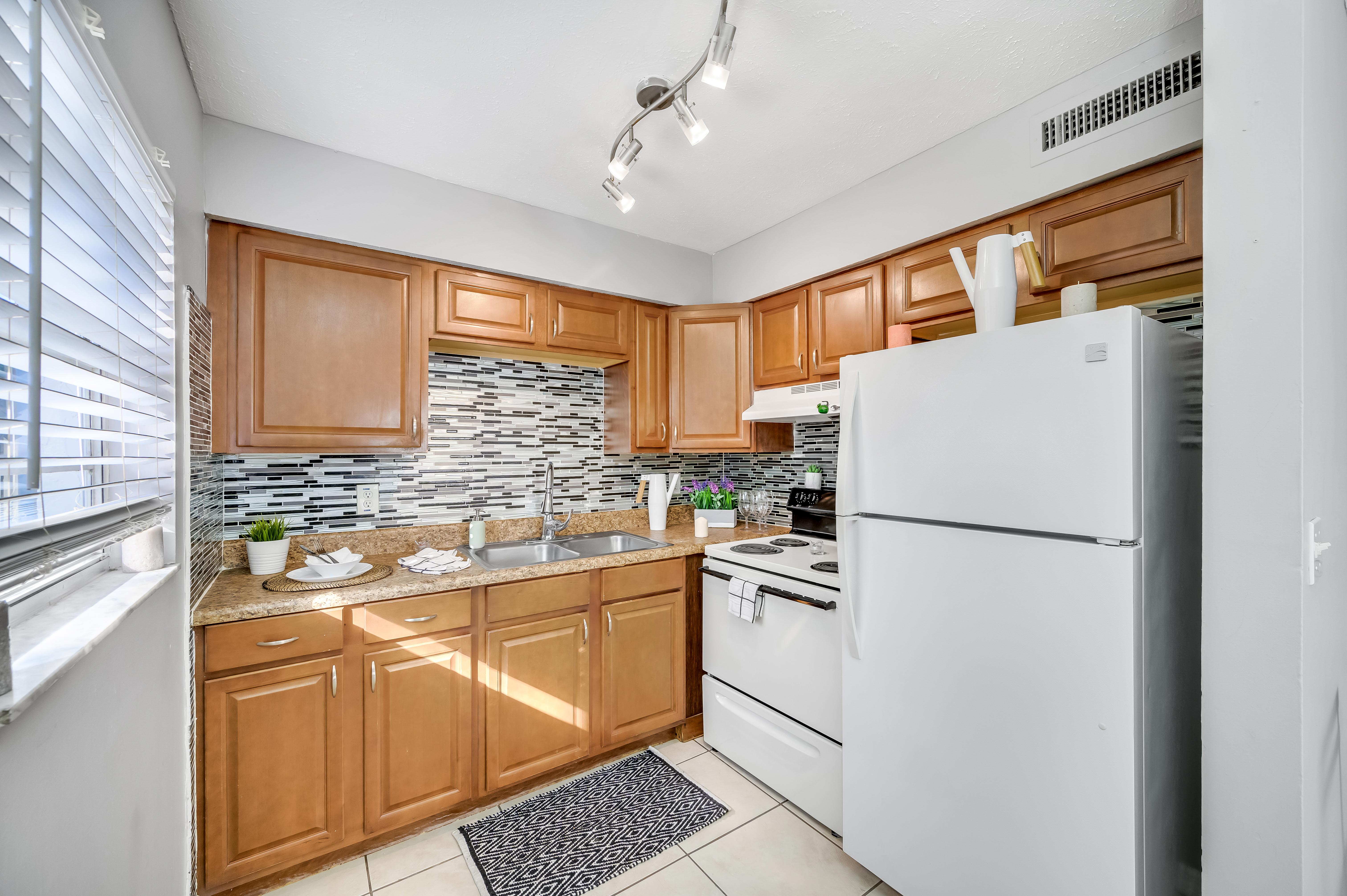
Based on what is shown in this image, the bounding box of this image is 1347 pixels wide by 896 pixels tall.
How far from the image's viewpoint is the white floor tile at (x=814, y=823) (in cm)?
193

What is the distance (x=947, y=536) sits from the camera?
1.50 meters

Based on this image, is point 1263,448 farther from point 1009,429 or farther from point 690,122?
point 690,122

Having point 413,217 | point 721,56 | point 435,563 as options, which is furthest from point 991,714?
point 413,217

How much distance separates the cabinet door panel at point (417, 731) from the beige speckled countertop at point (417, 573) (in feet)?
0.67

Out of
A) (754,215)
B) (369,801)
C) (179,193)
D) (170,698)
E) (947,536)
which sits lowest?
(369,801)

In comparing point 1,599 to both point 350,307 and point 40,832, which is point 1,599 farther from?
point 350,307

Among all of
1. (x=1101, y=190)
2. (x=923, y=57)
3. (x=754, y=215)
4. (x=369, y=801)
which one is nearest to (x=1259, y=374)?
(x=1101, y=190)

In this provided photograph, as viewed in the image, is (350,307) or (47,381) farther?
(350,307)

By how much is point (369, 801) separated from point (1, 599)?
5.10 feet

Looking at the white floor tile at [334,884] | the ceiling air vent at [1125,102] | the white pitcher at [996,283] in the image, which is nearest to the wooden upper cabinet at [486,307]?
the white pitcher at [996,283]

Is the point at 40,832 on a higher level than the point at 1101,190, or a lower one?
lower

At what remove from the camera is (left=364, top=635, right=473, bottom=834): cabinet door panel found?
1833mm

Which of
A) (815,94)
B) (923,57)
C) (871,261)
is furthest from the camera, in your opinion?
(871,261)

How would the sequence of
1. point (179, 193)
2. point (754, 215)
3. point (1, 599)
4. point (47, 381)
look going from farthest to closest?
point (754, 215)
point (179, 193)
point (47, 381)
point (1, 599)
